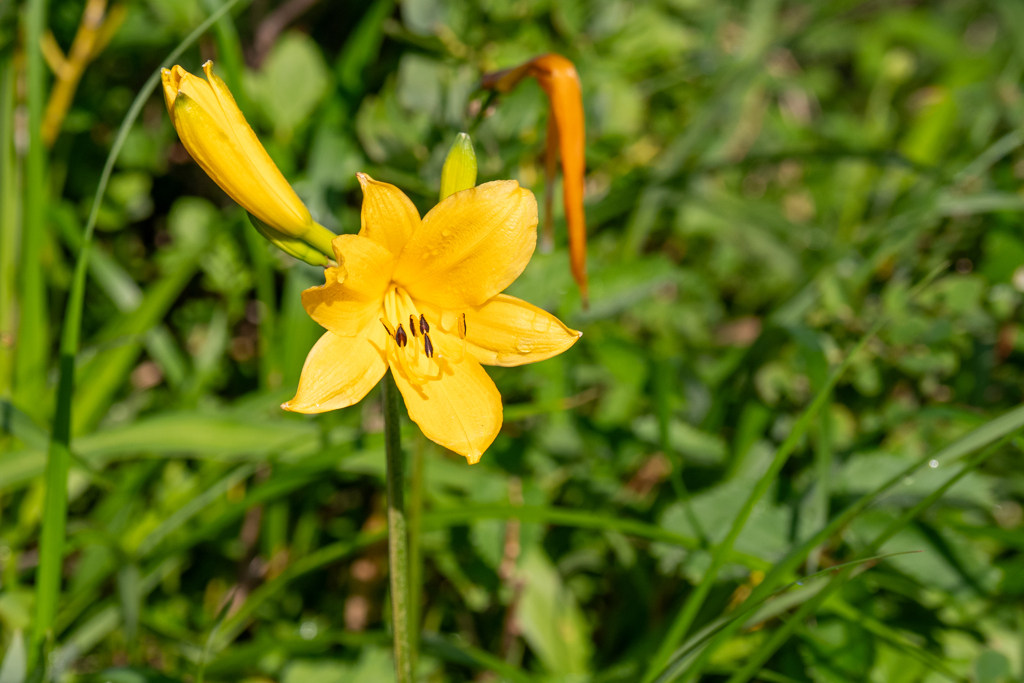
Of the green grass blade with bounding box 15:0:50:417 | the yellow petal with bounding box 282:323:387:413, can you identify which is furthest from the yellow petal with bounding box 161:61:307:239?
the green grass blade with bounding box 15:0:50:417

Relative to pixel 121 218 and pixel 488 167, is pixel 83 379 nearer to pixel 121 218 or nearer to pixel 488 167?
pixel 121 218

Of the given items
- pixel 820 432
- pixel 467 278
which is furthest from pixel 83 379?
pixel 820 432

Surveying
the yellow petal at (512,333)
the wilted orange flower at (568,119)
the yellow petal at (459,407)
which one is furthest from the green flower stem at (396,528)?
the wilted orange flower at (568,119)

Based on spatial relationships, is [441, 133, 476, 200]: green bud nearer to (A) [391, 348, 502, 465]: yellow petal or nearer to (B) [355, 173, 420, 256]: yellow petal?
(B) [355, 173, 420, 256]: yellow petal

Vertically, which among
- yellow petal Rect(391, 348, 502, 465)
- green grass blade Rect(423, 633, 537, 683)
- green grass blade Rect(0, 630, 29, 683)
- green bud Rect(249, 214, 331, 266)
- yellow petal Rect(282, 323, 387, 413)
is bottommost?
green grass blade Rect(423, 633, 537, 683)

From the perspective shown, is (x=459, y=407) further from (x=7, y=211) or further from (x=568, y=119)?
(x=7, y=211)

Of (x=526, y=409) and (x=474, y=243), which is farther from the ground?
(x=474, y=243)

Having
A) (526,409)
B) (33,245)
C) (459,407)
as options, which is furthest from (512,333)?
(33,245)

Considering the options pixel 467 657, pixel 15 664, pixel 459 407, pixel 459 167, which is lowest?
pixel 467 657
